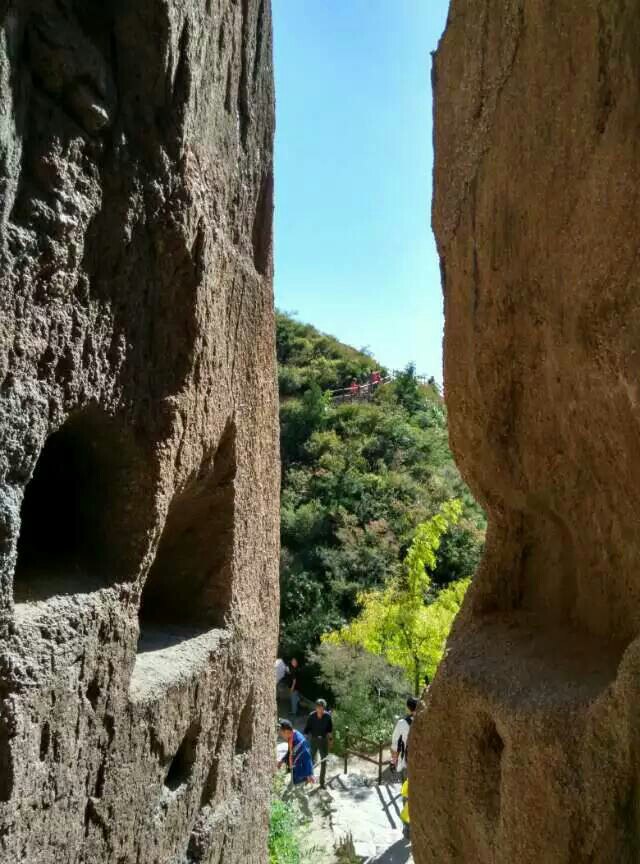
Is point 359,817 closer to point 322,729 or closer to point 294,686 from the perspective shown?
point 322,729

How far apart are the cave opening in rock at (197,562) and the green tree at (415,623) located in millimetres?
5515

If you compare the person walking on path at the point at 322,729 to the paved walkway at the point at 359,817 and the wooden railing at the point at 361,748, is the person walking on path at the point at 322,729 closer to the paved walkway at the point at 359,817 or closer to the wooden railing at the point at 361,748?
the paved walkway at the point at 359,817

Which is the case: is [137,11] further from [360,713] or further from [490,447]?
[360,713]

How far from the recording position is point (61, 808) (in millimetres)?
2033

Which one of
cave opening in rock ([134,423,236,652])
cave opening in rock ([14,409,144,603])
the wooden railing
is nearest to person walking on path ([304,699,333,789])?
the wooden railing

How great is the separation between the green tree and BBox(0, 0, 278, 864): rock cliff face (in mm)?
5478

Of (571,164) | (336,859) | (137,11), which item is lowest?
(336,859)

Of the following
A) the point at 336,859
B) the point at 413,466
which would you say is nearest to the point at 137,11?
the point at 336,859

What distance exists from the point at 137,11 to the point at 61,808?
2293mm

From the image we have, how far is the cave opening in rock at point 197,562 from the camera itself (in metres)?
2.96

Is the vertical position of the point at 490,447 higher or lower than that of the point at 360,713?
higher

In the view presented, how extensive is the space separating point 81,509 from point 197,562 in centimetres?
77

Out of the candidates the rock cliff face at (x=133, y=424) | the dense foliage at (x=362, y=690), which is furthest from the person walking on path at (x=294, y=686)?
the rock cliff face at (x=133, y=424)

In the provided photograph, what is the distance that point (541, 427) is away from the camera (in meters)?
2.43
